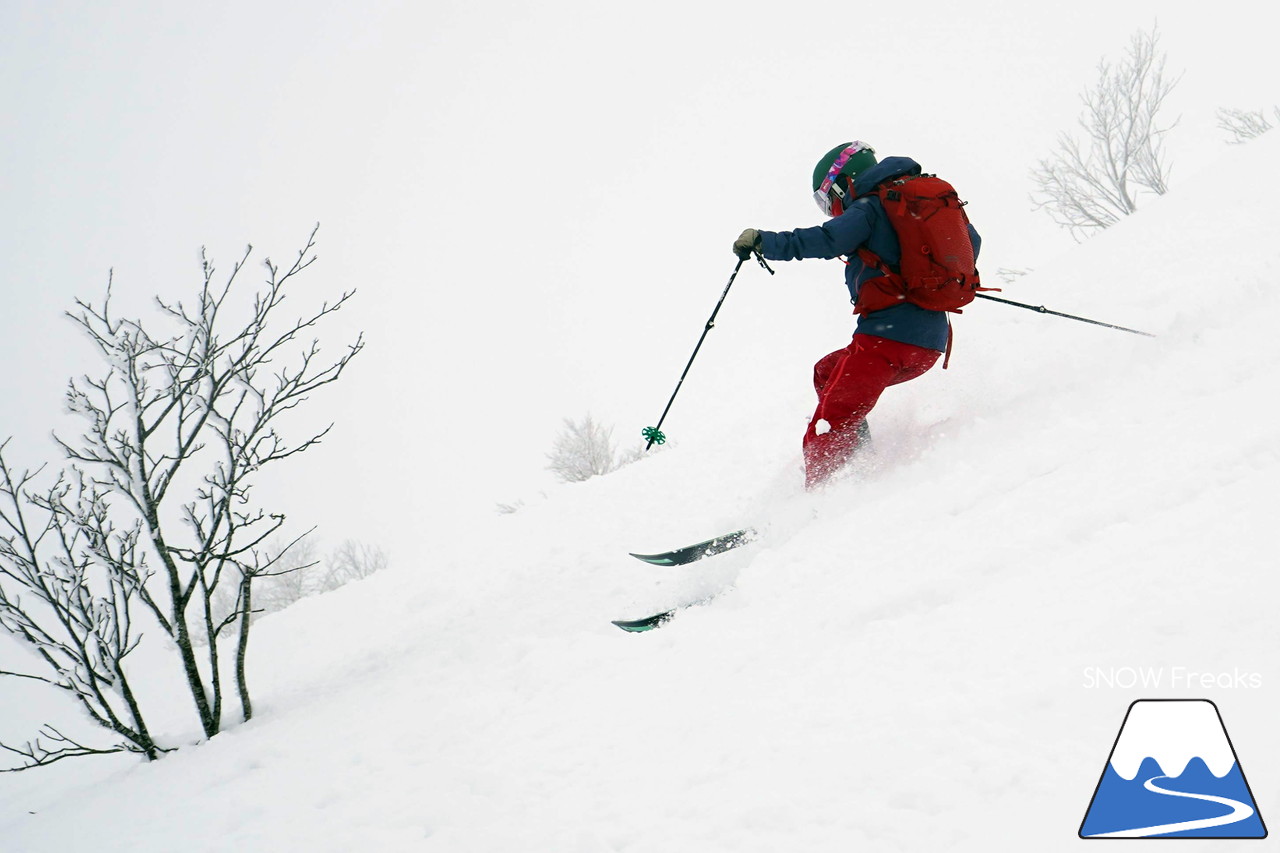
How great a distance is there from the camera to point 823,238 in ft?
12.9

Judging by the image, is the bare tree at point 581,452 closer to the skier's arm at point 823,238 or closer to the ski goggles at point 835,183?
the ski goggles at point 835,183

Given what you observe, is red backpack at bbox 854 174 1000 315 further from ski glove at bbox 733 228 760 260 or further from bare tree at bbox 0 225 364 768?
bare tree at bbox 0 225 364 768

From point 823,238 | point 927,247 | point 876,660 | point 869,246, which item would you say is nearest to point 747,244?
point 823,238

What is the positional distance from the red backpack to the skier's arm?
16cm

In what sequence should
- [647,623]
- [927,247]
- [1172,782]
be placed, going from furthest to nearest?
[927,247]
[647,623]
[1172,782]

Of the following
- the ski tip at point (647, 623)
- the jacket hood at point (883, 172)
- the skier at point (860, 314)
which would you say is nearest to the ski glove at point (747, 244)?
the skier at point (860, 314)

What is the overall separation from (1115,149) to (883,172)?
1721 cm

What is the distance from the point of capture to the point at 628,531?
563cm

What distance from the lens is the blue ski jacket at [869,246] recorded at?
3.94 m

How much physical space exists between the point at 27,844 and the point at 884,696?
153 inches

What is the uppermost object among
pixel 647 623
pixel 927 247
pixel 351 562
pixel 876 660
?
pixel 351 562

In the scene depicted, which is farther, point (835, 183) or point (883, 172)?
point (835, 183)

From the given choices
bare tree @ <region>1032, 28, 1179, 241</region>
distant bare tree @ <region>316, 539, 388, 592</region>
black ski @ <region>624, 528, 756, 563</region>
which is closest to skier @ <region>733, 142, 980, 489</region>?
black ski @ <region>624, 528, 756, 563</region>

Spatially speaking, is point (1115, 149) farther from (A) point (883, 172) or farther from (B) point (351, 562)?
(B) point (351, 562)
